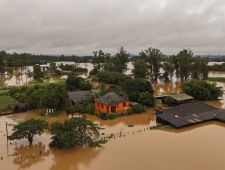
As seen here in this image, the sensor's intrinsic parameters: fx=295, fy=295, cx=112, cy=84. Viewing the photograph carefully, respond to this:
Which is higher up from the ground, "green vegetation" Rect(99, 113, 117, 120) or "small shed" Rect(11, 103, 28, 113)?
"small shed" Rect(11, 103, 28, 113)

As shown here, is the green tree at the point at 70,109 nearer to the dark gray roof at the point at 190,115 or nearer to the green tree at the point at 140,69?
the dark gray roof at the point at 190,115

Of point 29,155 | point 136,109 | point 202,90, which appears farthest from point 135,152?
point 202,90

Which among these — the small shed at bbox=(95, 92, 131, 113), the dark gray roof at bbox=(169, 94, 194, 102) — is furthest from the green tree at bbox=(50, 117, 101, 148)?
the dark gray roof at bbox=(169, 94, 194, 102)

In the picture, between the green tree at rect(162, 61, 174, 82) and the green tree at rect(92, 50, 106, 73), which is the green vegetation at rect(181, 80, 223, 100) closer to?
the green tree at rect(162, 61, 174, 82)

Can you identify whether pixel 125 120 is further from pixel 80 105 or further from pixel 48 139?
pixel 48 139

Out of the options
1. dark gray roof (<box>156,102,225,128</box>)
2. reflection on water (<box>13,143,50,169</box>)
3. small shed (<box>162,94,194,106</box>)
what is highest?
small shed (<box>162,94,194,106</box>)

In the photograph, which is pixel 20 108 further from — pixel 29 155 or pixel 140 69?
pixel 140 69

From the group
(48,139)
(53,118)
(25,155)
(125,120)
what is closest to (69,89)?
(53,118)
